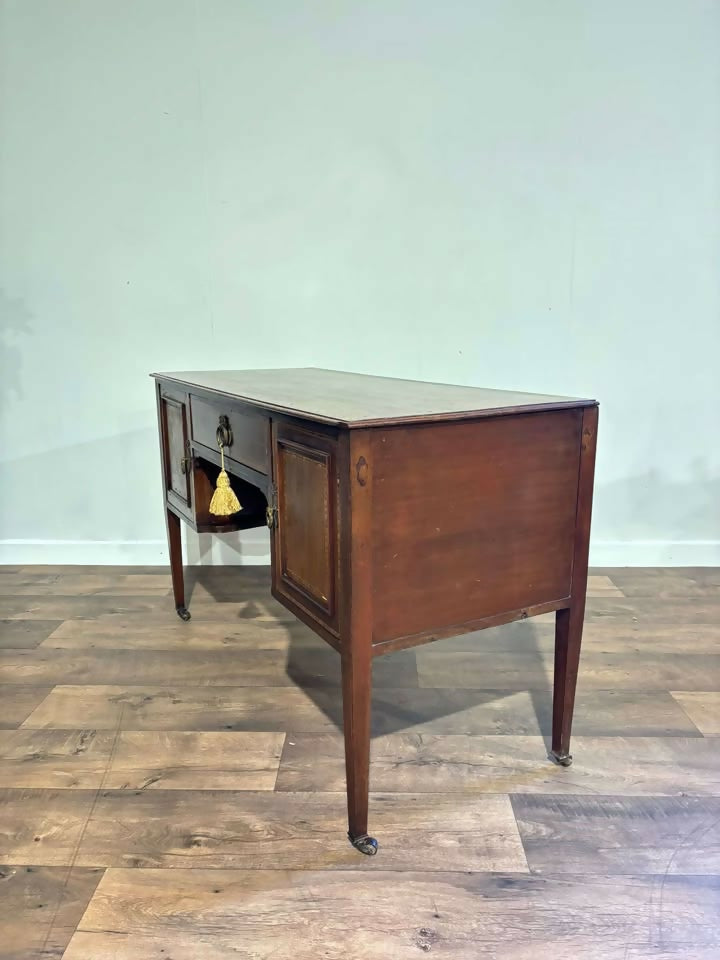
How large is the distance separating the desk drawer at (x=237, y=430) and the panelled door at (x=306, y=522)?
0.08 meters

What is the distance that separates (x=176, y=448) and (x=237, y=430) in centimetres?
58

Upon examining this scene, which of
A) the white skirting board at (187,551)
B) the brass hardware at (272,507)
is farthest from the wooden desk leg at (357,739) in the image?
the white skirting board at (187,551)

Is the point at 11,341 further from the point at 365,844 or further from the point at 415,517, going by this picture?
the point at 365,844

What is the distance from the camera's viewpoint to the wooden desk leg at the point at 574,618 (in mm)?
1363

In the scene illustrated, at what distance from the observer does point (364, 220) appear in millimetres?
2602

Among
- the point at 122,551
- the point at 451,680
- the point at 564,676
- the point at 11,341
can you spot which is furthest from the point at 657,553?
the point at 11,341

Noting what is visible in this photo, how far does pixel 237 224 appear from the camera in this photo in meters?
2.62

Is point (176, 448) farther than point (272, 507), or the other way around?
point (176, 448)

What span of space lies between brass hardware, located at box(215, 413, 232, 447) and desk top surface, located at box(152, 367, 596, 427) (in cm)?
7

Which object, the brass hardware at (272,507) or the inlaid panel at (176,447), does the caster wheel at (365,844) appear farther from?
the inlaid panel at (176,447)

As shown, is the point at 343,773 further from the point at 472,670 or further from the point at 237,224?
the point at 237,224

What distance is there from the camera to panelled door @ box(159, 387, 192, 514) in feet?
6.43

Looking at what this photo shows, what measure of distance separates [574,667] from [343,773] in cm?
54

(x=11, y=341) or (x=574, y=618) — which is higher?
(x=11, y=341)
